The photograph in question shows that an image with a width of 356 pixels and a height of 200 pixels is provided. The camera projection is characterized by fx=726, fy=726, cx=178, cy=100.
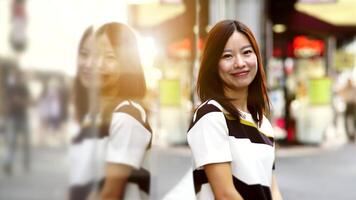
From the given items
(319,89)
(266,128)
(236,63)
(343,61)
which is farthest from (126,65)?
(343,61)

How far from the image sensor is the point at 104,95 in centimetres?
219

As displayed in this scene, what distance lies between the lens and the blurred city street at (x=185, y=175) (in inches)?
67.7

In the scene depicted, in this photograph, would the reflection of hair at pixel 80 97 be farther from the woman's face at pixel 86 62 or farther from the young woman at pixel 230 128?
the young woman at pixel 230 128

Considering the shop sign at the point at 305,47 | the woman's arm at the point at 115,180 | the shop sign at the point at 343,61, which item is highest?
the woman's arm at the point at 115,180

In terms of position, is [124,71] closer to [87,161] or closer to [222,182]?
[87,161]

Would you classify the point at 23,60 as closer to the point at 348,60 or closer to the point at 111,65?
the point at 111,65

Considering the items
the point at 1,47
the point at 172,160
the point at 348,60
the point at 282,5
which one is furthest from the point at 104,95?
the point at 348,60

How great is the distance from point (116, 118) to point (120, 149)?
0.31ft

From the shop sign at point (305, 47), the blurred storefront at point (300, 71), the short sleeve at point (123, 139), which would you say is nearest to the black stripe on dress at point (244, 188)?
the short sleeve at point (123, 139)

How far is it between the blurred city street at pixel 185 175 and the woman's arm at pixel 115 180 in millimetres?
285

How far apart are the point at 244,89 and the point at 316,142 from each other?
12.2 metres

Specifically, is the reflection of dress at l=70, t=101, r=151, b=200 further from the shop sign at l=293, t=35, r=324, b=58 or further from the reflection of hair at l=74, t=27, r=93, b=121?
the shop sign at l=293, t=35, r=324, b=58

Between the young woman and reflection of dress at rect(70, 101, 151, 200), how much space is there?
22cm

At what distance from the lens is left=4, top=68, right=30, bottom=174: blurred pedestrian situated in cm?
162
